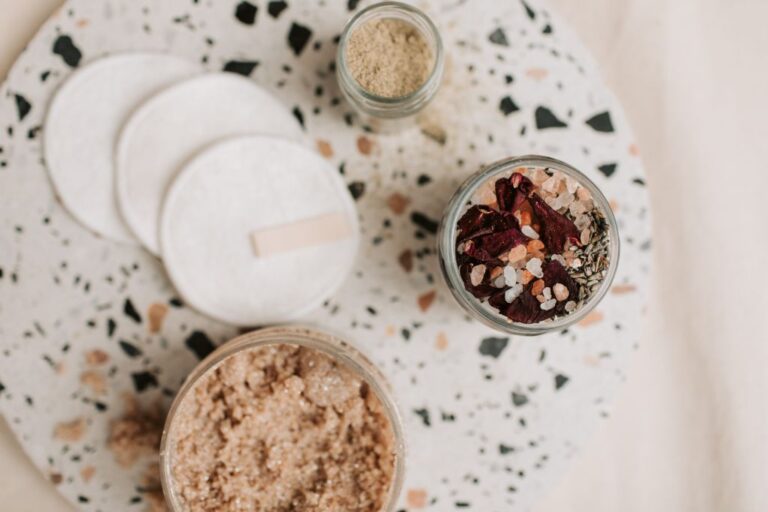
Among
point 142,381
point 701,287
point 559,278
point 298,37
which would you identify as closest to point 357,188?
point 298,37

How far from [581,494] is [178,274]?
2.56 ft

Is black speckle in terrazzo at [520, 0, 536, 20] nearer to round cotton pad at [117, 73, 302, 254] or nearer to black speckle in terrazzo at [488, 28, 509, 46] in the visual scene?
black speckle in terrazzo at [488, 28, 509, 46]

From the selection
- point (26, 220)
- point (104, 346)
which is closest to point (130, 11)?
point (26, 220)

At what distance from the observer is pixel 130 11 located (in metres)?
1.12

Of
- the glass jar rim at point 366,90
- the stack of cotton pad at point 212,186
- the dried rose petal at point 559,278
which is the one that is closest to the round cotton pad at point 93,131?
the stack of cotton pad at point 212,186

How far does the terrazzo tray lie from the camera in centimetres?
112

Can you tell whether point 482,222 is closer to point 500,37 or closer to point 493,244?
point 493,244

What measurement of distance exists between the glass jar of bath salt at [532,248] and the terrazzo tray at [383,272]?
183 mm

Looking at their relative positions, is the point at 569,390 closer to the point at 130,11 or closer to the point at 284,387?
the point at 284,387

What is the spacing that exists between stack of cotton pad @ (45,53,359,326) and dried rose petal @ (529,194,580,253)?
1.03 feet

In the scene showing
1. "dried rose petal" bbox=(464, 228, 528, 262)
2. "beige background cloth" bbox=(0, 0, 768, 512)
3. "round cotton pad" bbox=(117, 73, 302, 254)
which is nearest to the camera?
"dried rose petal" bbox=(464, 228, 528, 262)

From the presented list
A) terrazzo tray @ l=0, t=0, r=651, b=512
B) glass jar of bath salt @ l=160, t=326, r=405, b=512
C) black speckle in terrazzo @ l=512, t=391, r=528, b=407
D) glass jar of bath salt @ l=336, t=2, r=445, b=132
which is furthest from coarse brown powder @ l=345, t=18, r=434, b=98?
black speckle in terrazzo @ l=512, t=391, r=528, b=407

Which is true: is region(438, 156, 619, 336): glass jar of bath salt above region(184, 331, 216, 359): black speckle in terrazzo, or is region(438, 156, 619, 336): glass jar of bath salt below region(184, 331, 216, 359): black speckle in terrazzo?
above

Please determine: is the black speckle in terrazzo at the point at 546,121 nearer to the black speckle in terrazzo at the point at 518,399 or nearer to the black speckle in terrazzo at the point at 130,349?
the black speckle in terrazzo at the point at 518,399
